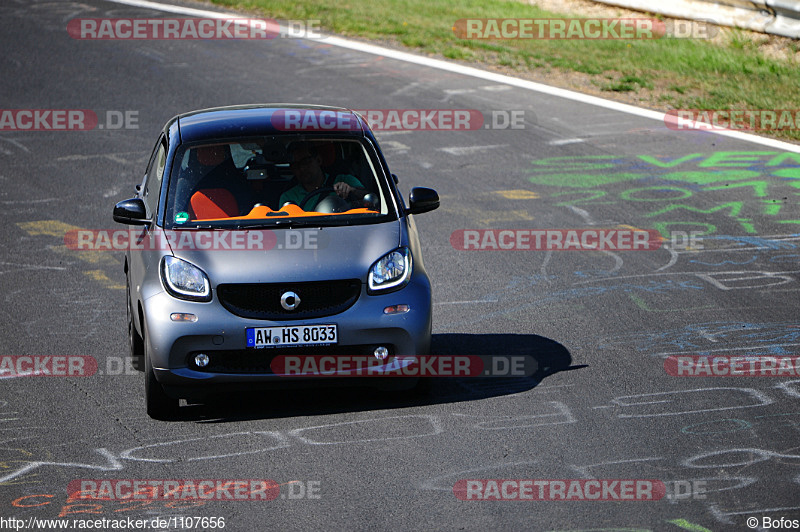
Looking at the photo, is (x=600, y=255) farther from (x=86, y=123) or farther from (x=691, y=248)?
(x=86, y=123)

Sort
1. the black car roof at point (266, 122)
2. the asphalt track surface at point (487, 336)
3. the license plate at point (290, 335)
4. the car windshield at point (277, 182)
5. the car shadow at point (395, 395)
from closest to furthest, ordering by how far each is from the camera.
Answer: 1. the asphalt track surface at point (487, 336)
2. the license plate at point (290, 335)
3. the car shadow at point (395, 395)
4. the car windshield at point (277, 182)
5. the black car roof at point (266, 122)

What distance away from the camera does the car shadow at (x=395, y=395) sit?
716cm

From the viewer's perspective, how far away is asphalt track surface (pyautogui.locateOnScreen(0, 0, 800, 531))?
19.2 ft

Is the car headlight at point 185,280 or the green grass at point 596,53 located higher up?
the green grass at point 596,53

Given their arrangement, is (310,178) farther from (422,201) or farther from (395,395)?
(395,395)

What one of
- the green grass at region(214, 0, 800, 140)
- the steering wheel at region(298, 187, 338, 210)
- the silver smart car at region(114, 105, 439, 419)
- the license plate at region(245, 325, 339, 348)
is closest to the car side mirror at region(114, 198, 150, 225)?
the silver smart car at region(114, 105, 439, 419)

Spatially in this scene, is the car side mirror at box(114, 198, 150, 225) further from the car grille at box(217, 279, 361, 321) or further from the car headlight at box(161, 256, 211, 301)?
the car grille at box(217, 279, 361, 321)

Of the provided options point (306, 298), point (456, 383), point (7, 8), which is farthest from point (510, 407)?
point (7, 8)

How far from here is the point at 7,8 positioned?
22125mm

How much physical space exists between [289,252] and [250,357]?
2.27ft

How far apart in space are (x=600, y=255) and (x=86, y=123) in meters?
8.24

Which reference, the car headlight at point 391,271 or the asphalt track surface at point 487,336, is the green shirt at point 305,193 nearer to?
the car headlight at point 391,271

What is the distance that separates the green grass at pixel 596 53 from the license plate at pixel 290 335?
32.4ft

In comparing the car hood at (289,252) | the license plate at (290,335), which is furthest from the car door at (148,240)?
the license plate at (290,335)
